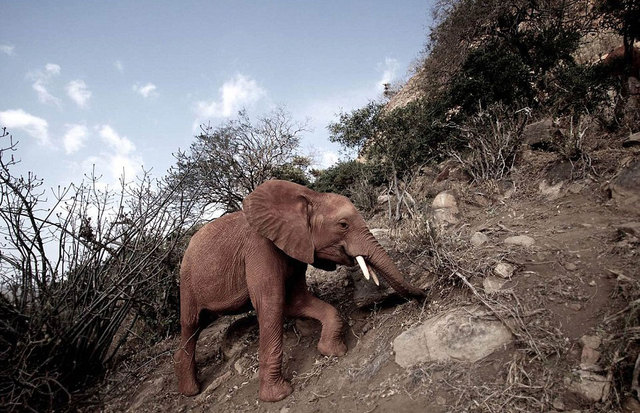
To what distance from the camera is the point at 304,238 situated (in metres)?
3.38

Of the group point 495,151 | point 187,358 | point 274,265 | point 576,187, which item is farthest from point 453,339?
point 495,151

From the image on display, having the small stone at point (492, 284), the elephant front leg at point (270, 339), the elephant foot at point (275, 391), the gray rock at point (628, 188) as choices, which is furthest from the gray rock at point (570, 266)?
the elephant foot at point (275, 391)

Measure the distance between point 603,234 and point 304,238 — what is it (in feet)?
10.0

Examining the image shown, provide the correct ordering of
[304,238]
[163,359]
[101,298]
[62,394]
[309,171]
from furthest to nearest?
[309,171]
[163,359]
[101,298]
[62,394]
[304,238]

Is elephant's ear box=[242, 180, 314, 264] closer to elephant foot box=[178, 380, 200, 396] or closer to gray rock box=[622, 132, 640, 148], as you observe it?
elephant foot box=[178, 380, 200, 396]

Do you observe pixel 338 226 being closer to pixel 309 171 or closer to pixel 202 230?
pixel 202 230

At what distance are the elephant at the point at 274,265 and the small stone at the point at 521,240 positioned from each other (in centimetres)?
121

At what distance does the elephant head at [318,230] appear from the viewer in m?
3.34

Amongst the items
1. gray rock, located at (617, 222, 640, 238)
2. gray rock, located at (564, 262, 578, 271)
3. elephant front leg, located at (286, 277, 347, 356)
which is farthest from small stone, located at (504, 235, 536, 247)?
elephant front leg, located at (286, 277, 347, 356)

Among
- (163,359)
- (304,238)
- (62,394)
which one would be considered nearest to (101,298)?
(62,394)

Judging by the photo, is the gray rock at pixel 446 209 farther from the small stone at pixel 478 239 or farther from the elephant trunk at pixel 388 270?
the elephant trunk at pixel 388 270

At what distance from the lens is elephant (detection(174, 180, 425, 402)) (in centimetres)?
333

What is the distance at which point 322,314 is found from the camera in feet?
12.0

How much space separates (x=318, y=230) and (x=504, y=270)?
1828 millimetres
